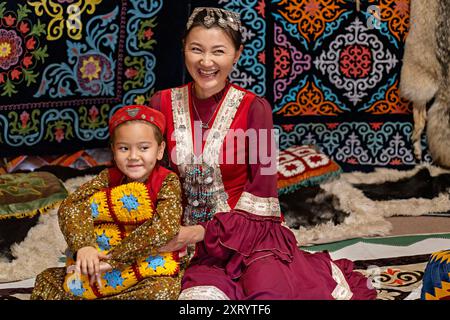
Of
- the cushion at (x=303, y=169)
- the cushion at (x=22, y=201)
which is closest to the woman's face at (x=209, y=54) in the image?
the cushion at (x=22, y=201)

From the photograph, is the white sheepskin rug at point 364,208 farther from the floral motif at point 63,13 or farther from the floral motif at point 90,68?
the floral motif at point 63,13

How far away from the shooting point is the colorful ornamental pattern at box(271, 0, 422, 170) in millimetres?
4371

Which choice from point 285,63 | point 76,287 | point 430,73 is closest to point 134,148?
point 76,287

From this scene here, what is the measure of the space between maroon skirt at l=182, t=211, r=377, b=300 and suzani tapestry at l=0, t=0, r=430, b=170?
1.91 m

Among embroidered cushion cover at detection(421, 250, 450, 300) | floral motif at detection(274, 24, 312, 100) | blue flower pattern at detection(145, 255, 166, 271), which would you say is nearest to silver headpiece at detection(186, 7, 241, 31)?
blue flower pattern at detection(145, 255, 166, 271)

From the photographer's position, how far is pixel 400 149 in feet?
14.7

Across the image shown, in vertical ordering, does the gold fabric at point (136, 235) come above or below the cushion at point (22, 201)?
above

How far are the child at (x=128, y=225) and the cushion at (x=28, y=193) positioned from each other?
125cm

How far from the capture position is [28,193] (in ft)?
12.1

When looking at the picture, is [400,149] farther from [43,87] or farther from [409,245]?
[43,87]

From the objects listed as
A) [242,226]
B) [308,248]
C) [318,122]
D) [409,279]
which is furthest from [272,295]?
[318,122]

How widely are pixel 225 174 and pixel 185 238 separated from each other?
0.91 feet

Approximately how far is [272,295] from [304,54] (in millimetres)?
2352

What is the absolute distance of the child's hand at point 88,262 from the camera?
2.24 metres
